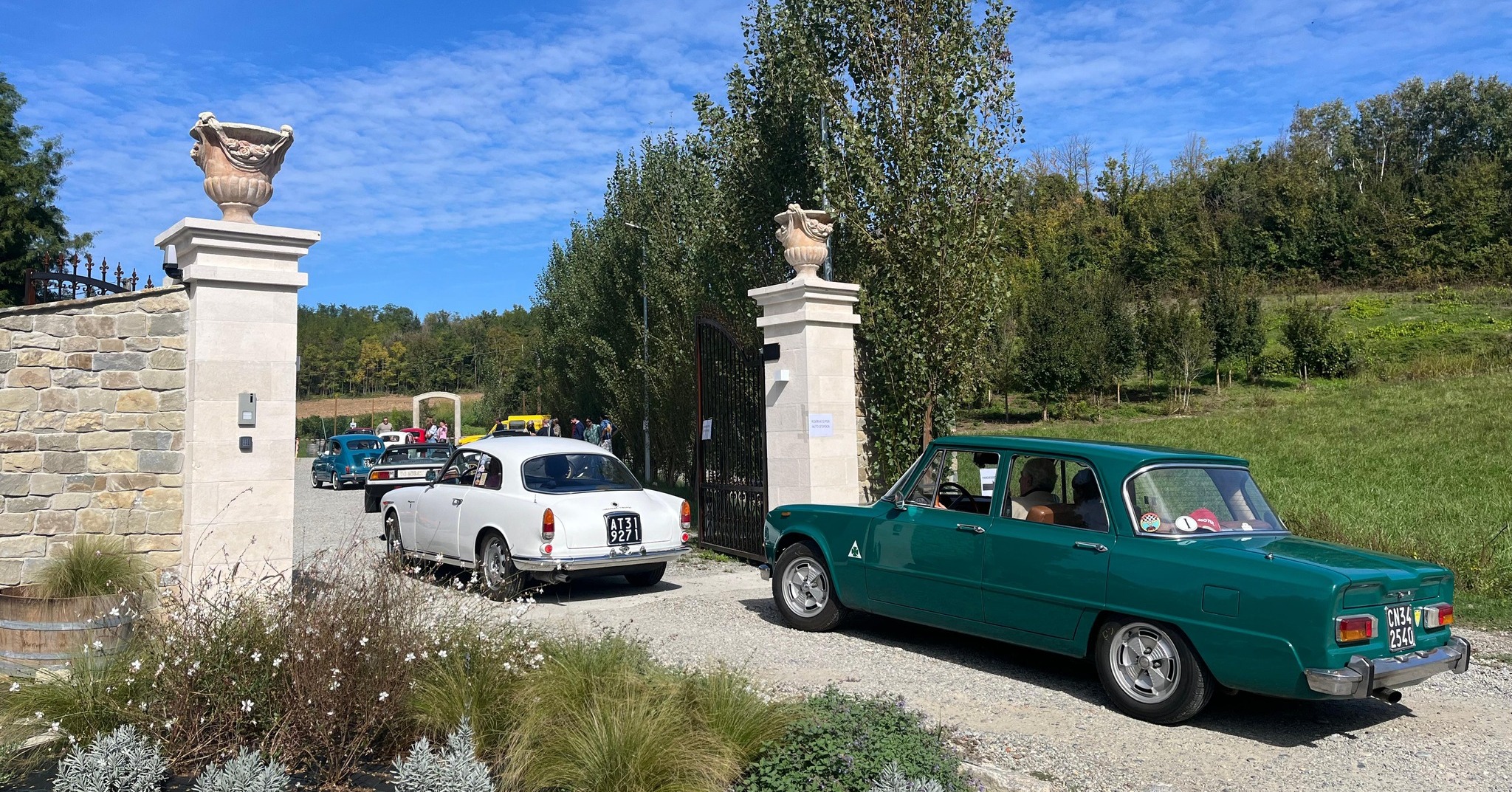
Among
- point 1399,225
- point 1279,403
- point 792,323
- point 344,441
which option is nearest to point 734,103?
point 792,323

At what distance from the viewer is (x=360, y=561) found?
17.4 ft

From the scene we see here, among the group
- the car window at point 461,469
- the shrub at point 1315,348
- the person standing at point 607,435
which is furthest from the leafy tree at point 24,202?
the shrub at point 1315,348

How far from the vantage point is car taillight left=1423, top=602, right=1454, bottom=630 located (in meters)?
5.71

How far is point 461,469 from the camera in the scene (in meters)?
11.2

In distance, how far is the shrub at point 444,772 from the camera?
3.96 meters

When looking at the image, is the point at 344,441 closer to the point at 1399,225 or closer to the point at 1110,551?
the point at 1110,551

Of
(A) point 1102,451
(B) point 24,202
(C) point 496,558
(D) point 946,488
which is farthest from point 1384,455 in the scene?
(B) point 24,202

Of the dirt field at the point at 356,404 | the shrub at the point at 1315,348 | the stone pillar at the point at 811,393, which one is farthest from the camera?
the dirt field at the point at 356,404

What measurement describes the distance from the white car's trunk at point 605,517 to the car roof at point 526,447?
708mm

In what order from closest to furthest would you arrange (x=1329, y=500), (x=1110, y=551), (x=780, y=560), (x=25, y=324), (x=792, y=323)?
(x=1110, y=551) → (x=25, y=324) → (x=780, y=560) → (x=792, y=323) → (x=1329, y=500)

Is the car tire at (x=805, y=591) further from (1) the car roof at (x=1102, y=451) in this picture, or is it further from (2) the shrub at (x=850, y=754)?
(2) the shrub at (x=850, y=754)

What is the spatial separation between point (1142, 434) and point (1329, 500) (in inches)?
503

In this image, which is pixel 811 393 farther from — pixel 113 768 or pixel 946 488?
pixel 113 768

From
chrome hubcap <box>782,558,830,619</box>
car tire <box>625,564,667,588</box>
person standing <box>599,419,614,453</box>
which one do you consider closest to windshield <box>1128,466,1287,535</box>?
chrome hubcap <box>782,558,830,619</box>
